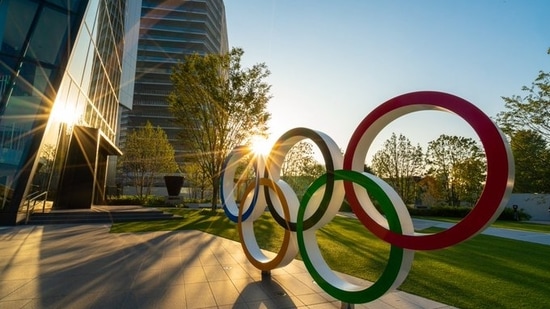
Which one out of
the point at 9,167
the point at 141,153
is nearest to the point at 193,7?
the point at 141,153

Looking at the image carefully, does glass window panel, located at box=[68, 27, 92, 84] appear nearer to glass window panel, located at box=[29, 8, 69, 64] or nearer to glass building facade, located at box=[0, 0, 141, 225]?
glass building facade, located at box=[0, 0, 141, 225]

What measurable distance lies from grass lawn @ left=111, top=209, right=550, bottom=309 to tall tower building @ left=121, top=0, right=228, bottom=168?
71.6m

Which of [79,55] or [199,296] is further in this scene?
[79,55]

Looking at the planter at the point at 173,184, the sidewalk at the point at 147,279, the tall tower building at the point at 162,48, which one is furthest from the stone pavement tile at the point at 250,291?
the tall tower building at the point at 162,48

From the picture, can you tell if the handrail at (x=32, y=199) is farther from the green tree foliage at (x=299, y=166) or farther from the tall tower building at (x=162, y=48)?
the tall tower building at (x=162, y=48)

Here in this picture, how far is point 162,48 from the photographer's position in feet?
275

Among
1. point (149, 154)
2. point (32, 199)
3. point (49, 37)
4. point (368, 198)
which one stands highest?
point (49, 37)

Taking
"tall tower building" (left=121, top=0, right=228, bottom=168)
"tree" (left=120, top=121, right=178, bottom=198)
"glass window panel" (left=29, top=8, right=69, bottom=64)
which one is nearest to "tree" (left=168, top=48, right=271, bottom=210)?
"glass window panel" (left=29, top=8, right=69, bottom=64)

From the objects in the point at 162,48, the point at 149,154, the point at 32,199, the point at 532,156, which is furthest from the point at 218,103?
the point at 162,48

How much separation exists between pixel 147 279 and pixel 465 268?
7975 millimetres

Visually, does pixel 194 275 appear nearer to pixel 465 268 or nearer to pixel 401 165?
pixel 465 268

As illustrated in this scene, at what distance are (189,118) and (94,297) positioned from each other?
A: 1893cm

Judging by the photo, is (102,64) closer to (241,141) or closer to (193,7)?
(241,141)

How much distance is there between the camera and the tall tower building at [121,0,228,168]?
3147 inches
